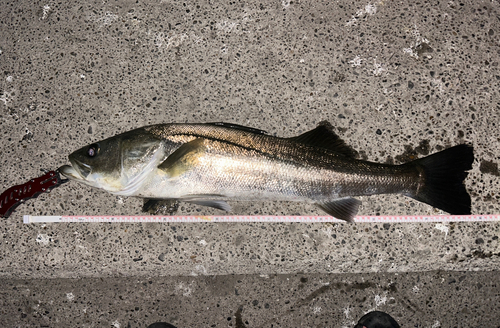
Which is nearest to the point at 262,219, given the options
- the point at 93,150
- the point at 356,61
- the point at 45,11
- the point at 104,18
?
the point at 93,150

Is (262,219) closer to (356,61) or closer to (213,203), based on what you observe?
(213,203)

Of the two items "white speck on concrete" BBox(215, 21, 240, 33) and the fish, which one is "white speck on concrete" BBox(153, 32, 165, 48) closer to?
"white speck on concrete" BBox(215, 21, 240, 33)

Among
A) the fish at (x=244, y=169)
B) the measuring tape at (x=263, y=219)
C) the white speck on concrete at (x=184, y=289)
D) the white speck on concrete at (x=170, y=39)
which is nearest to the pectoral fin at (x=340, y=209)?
the fish at (x=244, y=169)

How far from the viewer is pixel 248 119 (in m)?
3.23

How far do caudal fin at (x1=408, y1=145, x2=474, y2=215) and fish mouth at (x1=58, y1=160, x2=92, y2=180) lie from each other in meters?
2.87

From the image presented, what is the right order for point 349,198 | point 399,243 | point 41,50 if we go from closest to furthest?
1. point 349,198
2. point 399,243
3. point 41,50

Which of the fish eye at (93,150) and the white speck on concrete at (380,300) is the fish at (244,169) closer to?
the fish eye at (93,150)

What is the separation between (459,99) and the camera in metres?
3.27

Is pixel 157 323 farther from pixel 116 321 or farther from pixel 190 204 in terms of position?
pixel 190 204

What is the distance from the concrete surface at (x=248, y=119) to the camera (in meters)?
3.14

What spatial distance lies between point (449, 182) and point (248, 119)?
6.32ft

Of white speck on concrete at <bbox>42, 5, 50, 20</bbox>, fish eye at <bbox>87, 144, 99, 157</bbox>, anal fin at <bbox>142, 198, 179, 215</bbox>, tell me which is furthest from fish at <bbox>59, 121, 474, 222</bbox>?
white speck on concrete at <bbox>42, 5, 50, 20</bbox>

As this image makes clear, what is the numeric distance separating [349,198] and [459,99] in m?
1.64

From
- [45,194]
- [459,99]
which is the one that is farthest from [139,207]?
[459,99]
